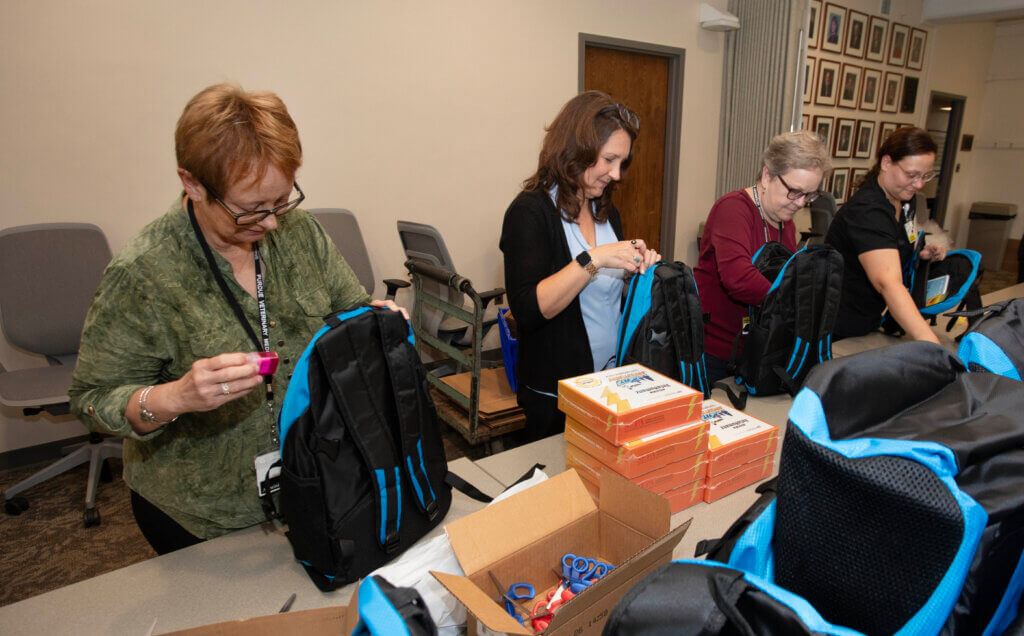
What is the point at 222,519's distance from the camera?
1135 mm

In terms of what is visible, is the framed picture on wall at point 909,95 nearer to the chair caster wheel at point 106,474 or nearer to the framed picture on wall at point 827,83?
the framed picture on wall at point 827,83

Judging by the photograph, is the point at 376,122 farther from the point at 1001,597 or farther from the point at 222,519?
the point at 1001,597

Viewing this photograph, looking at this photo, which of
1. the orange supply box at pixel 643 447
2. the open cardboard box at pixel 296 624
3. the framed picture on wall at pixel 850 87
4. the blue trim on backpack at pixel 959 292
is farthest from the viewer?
the framed picture on wall at pixel 850 87

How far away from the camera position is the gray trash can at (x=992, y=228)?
24.5 ft

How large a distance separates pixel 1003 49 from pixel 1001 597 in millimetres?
9966

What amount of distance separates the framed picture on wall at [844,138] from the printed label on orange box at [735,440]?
18.7 ft

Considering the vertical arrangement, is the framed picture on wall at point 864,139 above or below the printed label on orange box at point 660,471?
above

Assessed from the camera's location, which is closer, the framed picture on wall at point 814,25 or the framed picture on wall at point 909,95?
the framed picture on wall at point 814,25

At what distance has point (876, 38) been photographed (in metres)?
5.90

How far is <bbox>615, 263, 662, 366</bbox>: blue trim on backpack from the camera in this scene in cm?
151

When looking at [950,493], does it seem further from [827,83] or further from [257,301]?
[827,83]

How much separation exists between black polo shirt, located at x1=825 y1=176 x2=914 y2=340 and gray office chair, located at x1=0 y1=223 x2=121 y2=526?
3177 mm

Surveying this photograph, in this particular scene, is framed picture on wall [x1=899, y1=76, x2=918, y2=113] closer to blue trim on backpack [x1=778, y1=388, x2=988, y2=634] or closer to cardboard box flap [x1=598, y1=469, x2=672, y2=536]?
cardboard box flap [x1=598, y1=469, x2=672, y2=536]

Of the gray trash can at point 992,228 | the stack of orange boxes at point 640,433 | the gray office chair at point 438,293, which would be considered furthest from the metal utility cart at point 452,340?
the gray trash can at point 992,228
